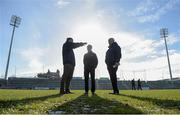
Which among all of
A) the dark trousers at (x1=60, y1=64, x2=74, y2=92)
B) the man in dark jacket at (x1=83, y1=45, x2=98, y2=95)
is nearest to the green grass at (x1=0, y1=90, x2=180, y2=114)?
the dark trousers at (x1=60, y1=64, x2=74, y2=92)

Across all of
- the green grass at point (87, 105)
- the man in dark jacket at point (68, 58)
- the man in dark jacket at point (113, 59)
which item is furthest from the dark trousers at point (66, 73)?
the green grass at point (87, 105)

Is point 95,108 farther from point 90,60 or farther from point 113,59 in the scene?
point 90,60

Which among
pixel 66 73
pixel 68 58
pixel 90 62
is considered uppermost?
pixel 68 58

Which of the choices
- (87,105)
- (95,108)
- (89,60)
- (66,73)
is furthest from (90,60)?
(95,108)

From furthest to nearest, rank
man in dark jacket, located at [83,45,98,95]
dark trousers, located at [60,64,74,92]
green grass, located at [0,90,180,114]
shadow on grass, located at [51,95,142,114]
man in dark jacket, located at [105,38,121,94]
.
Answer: man in dark jacket, located at [83,45,98,95], dark trousers, located at [60,64,74,92], man in dark jacket, located at [105,38,121,94], green grass, located at [0,90,180,114], shadow on grass, located at [51,95,142,114]

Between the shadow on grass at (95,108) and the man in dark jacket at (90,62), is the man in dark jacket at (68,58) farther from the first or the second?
the shadow on grass at (95,108)

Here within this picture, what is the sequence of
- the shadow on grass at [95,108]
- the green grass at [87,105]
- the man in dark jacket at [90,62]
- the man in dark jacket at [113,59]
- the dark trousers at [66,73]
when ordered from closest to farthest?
the shadow on grass at [95,108], the green grass at [87,105], the man in dark jacket at [113,59], the dark trousers at [66,73], the man in dark jacket at [90,62]

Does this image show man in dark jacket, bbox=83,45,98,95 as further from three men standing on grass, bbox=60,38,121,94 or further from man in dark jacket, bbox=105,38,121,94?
man in dark jacket, bbox=105,38,121,94

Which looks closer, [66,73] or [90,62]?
[66,73]

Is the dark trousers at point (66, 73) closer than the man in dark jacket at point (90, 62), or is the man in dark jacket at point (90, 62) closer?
the dark trousers at point (66, 73)

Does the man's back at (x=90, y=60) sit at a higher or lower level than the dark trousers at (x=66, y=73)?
higher

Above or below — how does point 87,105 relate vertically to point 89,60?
below

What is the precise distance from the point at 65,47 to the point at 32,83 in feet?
272

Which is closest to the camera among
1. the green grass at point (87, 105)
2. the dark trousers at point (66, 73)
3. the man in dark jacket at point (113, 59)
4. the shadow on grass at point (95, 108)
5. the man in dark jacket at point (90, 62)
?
the shadow on grass at point (95, 108)
